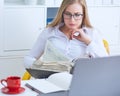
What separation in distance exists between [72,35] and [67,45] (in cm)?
9

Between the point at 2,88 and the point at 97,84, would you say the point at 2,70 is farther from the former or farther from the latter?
the point at 97,84

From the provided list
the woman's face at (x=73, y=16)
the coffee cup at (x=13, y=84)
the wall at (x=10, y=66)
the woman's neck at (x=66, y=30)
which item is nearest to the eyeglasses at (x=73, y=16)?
the woman's face at (x=73, y=16)

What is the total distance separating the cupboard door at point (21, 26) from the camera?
2.85 m

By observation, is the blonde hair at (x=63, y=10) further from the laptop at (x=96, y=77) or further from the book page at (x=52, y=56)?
the laptop at (x=96, y=77)

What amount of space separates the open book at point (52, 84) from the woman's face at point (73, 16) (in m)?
0.85

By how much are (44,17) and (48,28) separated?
58 cm

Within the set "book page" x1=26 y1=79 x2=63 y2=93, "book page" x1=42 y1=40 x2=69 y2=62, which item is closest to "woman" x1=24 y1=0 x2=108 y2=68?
"book page" x1=42 y1=40 x2=69 y2=62

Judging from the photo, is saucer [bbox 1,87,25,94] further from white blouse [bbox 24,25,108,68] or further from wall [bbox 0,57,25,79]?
wall [bbox 0,57,25,79]

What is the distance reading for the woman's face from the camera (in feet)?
7.59

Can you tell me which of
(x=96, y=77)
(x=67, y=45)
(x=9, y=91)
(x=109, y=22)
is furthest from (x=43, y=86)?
(x=109, y=22)

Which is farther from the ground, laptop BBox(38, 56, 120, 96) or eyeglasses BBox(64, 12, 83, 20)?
eyeglasses BBox(64, 12, 83, 20)

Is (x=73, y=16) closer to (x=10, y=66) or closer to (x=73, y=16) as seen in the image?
(x=73, y=16)

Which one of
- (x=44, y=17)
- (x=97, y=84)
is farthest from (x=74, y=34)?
(x=97, y=84)

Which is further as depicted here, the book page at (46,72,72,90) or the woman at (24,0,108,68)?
the woman at (24,0,108,68)
